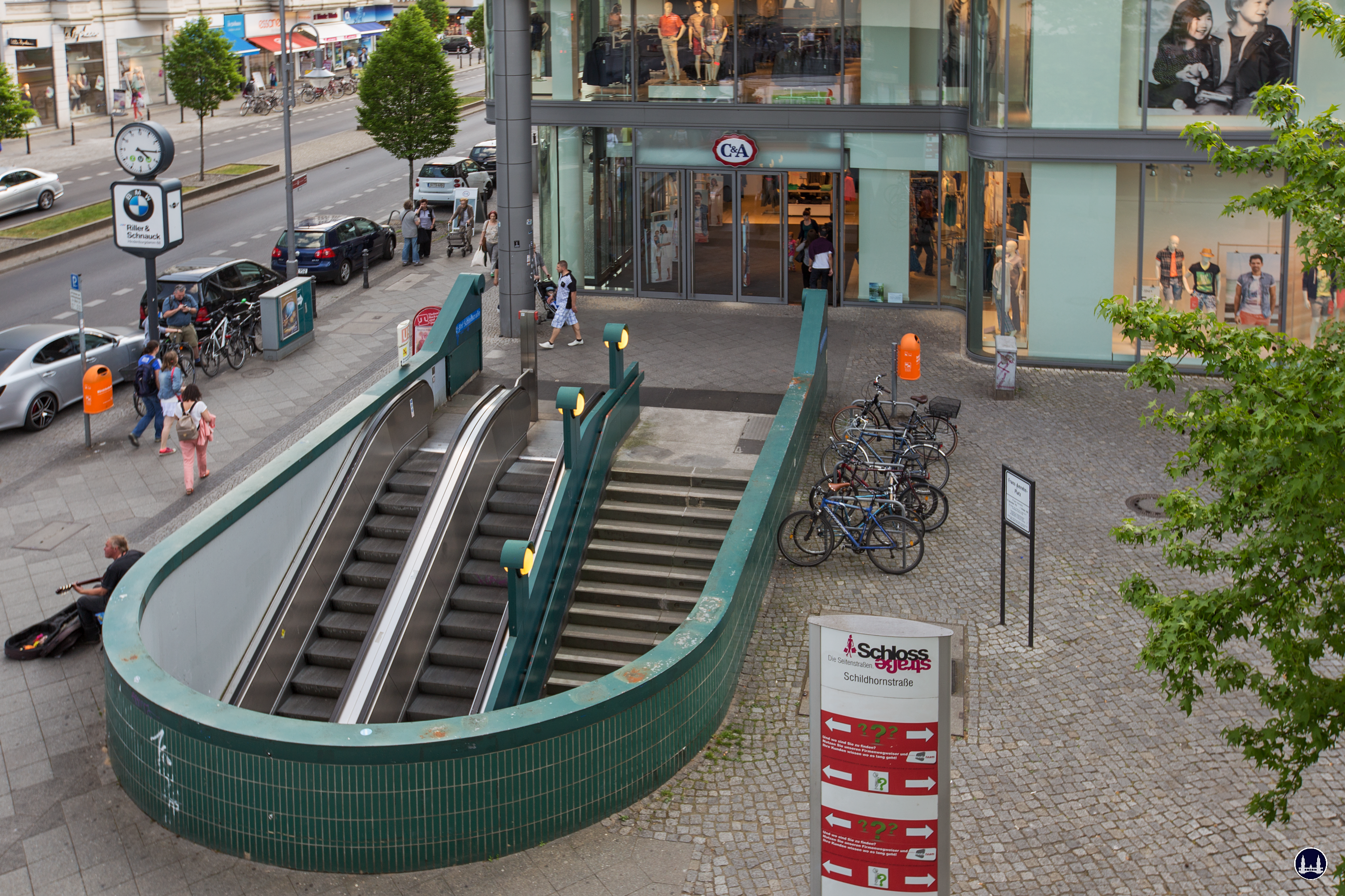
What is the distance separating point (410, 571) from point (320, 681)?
142 cm

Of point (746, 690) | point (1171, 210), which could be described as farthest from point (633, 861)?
point (1171, 210)

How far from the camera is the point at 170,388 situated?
62.3 ft

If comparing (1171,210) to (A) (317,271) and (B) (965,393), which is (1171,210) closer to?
(B) (965,393)

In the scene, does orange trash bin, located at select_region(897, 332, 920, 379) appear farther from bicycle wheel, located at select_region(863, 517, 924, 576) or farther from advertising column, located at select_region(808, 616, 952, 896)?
advertising column, located at select_region(808, 616, 952, 896)

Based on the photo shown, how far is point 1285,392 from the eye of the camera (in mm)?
7844

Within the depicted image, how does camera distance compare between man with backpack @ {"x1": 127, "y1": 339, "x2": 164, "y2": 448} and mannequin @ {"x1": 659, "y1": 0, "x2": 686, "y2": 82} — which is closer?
man with backpack @ {"x1": 127, "y1": 339, "x2": 164, "y2": 448}

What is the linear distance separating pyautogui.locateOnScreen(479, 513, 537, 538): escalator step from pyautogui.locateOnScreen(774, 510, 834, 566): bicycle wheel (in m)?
2.78

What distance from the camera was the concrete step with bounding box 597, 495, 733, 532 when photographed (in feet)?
51.2

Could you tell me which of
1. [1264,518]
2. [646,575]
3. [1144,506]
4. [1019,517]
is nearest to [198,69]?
[646,575]

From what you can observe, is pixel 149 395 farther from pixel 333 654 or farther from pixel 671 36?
pixel 671 36

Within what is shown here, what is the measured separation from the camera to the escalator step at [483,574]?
15.4 m

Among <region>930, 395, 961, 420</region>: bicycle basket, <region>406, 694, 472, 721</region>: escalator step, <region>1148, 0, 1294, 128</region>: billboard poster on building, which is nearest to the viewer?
<region>406, 694, 472, 721</region>: escalator step

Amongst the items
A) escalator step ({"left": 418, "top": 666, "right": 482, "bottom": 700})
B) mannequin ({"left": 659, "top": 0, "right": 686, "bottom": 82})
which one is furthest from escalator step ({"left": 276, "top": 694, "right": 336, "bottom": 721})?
mannequin ({"left": 659, "top": 0, "right": 686, "bottom": 82})

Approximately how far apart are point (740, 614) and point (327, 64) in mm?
70089
